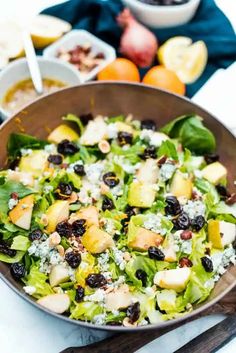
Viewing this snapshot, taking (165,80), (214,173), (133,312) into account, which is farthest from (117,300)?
(165,80)

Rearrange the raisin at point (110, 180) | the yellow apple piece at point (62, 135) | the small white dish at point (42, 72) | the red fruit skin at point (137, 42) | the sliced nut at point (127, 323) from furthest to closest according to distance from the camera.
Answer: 1. the red fruit skin at point (137, 42)
2. the small white dish at point (42, 72)
3. the yellow apple piece at point (62, 135)
4. the raisin at point (110, 180)
5. the sliced nut at point (127, 323)

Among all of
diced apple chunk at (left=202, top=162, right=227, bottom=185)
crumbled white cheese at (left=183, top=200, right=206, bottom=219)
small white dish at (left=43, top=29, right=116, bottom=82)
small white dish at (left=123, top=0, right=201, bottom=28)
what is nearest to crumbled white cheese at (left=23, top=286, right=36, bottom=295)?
crumbled white cheese at (left=183, top=200, right=206, bottom=219)

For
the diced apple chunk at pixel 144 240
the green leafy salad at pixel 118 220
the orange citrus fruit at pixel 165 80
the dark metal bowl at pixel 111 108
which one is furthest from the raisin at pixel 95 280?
the orange citrus fruit at pixel 165 80

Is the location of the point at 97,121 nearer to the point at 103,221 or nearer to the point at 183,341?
the point at 103,221

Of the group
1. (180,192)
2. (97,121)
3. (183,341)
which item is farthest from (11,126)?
(183,341)

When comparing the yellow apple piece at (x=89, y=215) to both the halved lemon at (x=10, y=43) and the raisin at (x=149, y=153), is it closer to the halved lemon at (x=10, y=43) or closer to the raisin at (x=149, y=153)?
the raisin at (x=149, y=153)

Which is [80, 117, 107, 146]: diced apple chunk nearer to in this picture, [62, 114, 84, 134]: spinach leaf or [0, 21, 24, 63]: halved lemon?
[62, 114, 84, 134]: spinach leaf
